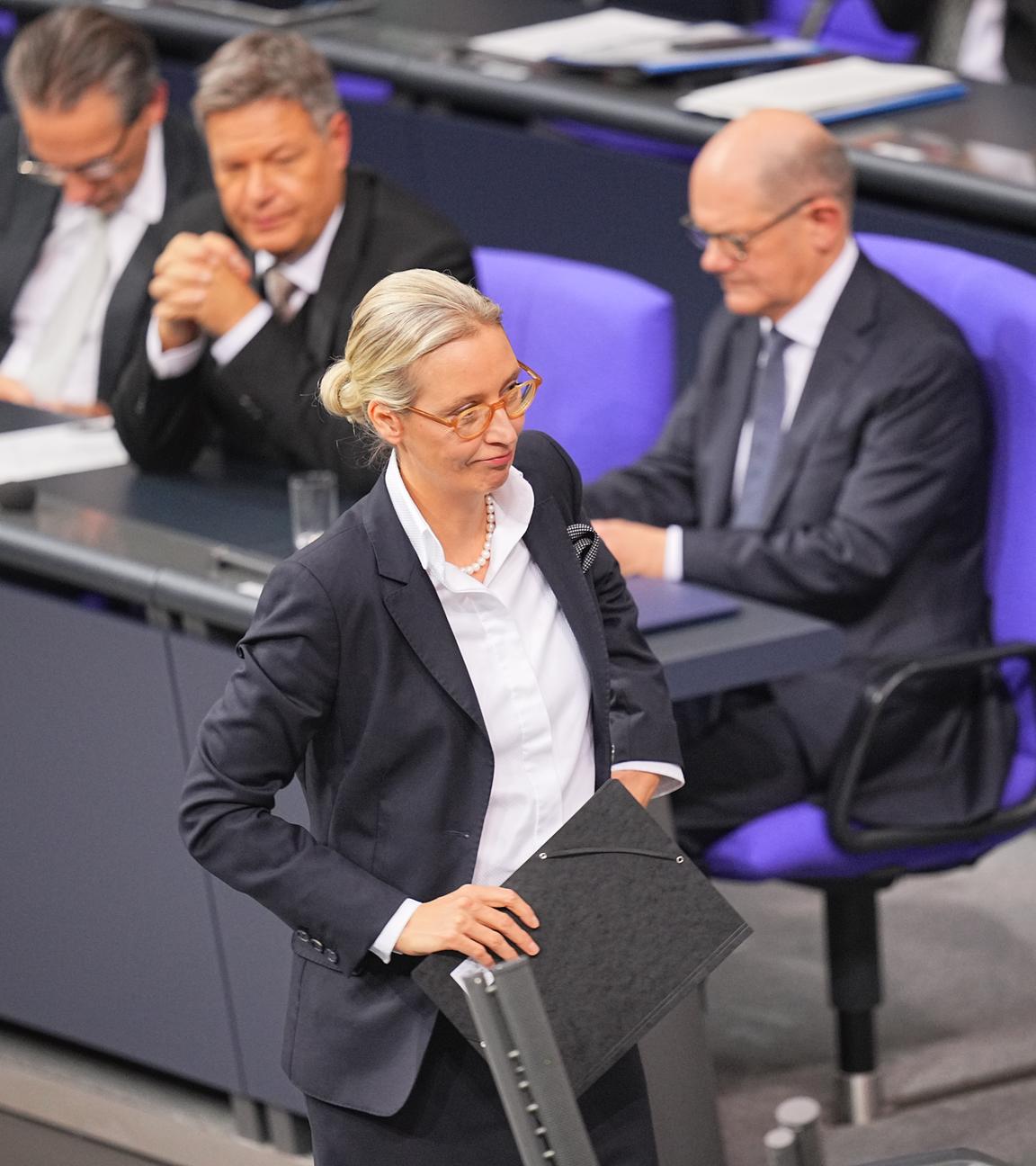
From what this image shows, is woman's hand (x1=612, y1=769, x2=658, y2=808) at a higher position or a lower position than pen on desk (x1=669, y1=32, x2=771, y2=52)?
lower

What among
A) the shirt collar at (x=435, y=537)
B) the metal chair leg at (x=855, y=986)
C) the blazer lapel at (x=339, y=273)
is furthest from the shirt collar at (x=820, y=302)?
the shirt collar at (x=435, y=537)

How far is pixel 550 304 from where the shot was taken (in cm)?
347

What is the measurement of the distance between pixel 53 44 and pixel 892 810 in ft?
6.59

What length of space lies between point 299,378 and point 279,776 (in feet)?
4.62

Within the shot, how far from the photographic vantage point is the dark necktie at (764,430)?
3293 millimetres

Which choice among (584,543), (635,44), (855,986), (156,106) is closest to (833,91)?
(635,44)

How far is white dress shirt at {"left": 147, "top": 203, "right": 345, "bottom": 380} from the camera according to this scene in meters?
3.30

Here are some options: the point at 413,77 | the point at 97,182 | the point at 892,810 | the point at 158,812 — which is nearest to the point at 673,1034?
the point at 892,810

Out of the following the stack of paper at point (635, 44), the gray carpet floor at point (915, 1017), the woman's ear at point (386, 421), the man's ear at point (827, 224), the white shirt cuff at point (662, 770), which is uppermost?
the woman's ear at point (386, 421)

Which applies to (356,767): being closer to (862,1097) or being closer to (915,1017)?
(862,1097)

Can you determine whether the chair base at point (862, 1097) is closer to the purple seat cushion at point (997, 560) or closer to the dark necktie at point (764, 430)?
the purple seat cushion at point (997, 560)

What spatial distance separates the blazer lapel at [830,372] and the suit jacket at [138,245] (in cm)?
115

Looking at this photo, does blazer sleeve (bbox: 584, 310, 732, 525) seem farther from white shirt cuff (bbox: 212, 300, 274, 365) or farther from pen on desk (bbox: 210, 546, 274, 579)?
pen on desk (bbox: 210, 546, 274, 579)

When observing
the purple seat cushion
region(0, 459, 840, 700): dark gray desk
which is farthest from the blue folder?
the purple seat cushion
